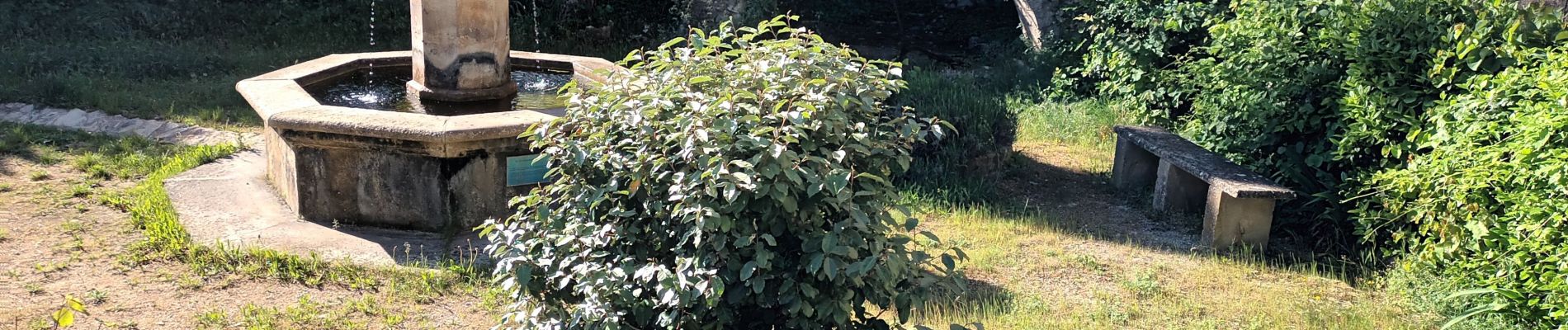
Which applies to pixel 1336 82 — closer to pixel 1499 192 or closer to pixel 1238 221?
pixel 1238 221

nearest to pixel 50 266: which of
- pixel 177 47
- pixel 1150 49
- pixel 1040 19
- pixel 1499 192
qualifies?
pixel 1499 192

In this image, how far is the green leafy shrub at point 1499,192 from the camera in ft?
12.6

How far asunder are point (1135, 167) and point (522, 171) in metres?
3.14

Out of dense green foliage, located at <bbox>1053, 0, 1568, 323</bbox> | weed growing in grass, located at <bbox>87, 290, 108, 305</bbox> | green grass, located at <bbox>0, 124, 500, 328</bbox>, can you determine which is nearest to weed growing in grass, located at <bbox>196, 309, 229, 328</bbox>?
green grass, located at <bbox>0, 124, 500, 328</bbox>

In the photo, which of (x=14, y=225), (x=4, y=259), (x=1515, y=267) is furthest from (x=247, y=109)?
(x=1515, y=267)

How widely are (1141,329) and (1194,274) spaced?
798 mm

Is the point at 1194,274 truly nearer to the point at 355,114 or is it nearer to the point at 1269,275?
the point at 1269,275

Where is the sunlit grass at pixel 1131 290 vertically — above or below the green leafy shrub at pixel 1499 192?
below

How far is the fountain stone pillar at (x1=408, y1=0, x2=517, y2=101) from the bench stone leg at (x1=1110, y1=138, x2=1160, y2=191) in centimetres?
318

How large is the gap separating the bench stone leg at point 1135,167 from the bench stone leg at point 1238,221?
994 millimetres

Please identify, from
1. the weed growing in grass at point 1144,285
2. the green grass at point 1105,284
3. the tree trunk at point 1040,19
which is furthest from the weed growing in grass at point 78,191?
the tree trunk at point 1040,19

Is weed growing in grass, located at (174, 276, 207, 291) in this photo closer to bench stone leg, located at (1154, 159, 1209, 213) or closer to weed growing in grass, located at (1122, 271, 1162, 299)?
weed growing in grass, located at (1122, 271, 1162, 299)

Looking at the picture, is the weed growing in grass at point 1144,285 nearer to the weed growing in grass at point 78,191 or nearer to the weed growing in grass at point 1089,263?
the weed growing in grass at point 1089,263

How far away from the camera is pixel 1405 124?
4848mm
